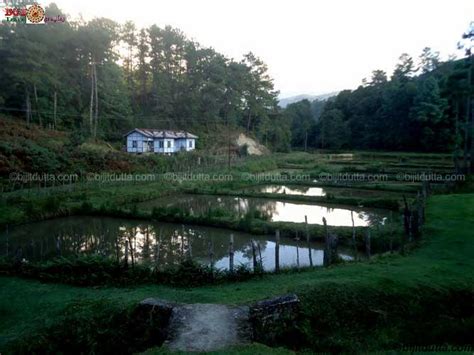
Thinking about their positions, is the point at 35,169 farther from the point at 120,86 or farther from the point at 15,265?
the point at 120,86

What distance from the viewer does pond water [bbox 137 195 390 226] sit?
2138 centimetres

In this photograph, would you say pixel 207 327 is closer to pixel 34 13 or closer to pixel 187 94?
pixel 34 13

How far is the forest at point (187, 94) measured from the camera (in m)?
39.1

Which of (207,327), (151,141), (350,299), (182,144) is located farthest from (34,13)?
(350,299)

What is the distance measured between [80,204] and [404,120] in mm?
59283

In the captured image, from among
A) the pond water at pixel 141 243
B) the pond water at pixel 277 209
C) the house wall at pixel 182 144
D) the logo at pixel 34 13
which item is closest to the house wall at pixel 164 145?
the house wall at pixel 182 144

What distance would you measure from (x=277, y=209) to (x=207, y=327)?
57.9ft

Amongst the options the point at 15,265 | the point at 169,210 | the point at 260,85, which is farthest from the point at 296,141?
the point at 15,265

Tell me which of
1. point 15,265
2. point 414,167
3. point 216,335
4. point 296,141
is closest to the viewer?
point 216,335

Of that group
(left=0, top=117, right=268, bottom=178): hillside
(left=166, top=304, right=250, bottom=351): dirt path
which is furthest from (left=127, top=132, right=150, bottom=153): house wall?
(left=166, top=304, right=250, bottom=351): dirt path

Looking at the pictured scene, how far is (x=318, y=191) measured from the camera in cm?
3216

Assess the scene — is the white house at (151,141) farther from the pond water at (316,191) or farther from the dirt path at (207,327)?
the dirt path at (207,327)

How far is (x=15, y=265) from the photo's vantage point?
495 inches

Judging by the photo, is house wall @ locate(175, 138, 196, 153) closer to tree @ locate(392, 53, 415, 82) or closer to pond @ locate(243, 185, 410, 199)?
pond @ locate(243, 185, 410, 199)
